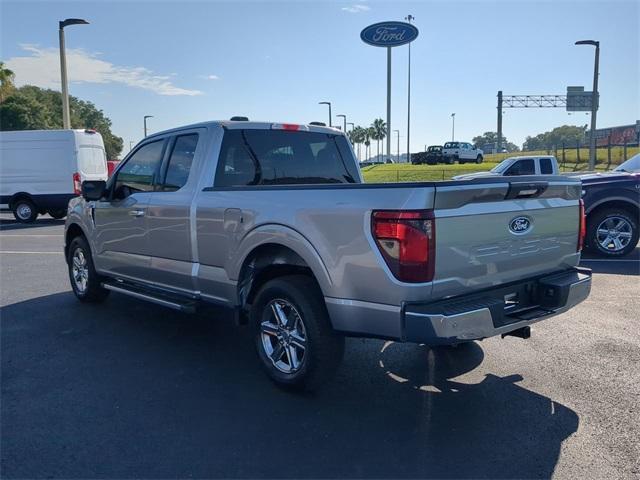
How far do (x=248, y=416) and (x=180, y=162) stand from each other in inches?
99.1

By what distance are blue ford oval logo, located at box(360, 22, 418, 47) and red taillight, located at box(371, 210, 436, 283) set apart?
48.9 m

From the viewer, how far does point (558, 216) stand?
393cm

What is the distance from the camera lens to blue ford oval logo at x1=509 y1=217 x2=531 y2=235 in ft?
11.7

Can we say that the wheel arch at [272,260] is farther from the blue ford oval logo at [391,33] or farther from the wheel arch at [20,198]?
the blue ford oval logo at [391,33]

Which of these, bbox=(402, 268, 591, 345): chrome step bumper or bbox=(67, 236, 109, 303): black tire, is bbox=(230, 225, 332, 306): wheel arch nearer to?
bbox=(402, 268, 591, 345): chrome step bumper

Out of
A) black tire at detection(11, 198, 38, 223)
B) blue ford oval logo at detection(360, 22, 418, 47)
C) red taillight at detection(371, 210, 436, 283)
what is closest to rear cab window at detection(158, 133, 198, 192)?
red taillight at detection(371, 210, 436, 283)

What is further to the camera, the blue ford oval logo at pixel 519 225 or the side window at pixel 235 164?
the side window at pixel 235 164

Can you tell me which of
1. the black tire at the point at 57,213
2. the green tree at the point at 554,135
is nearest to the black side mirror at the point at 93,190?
the black tire at the point at 57,213

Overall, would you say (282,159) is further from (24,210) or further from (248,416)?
(24,210)

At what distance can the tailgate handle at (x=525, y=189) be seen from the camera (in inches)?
139

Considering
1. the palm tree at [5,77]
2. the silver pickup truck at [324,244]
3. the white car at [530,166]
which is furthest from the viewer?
the palm tree at [5,77]

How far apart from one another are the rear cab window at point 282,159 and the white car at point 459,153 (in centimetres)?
4408

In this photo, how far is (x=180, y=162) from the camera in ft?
16.5

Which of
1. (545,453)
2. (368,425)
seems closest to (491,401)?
(545,453)
